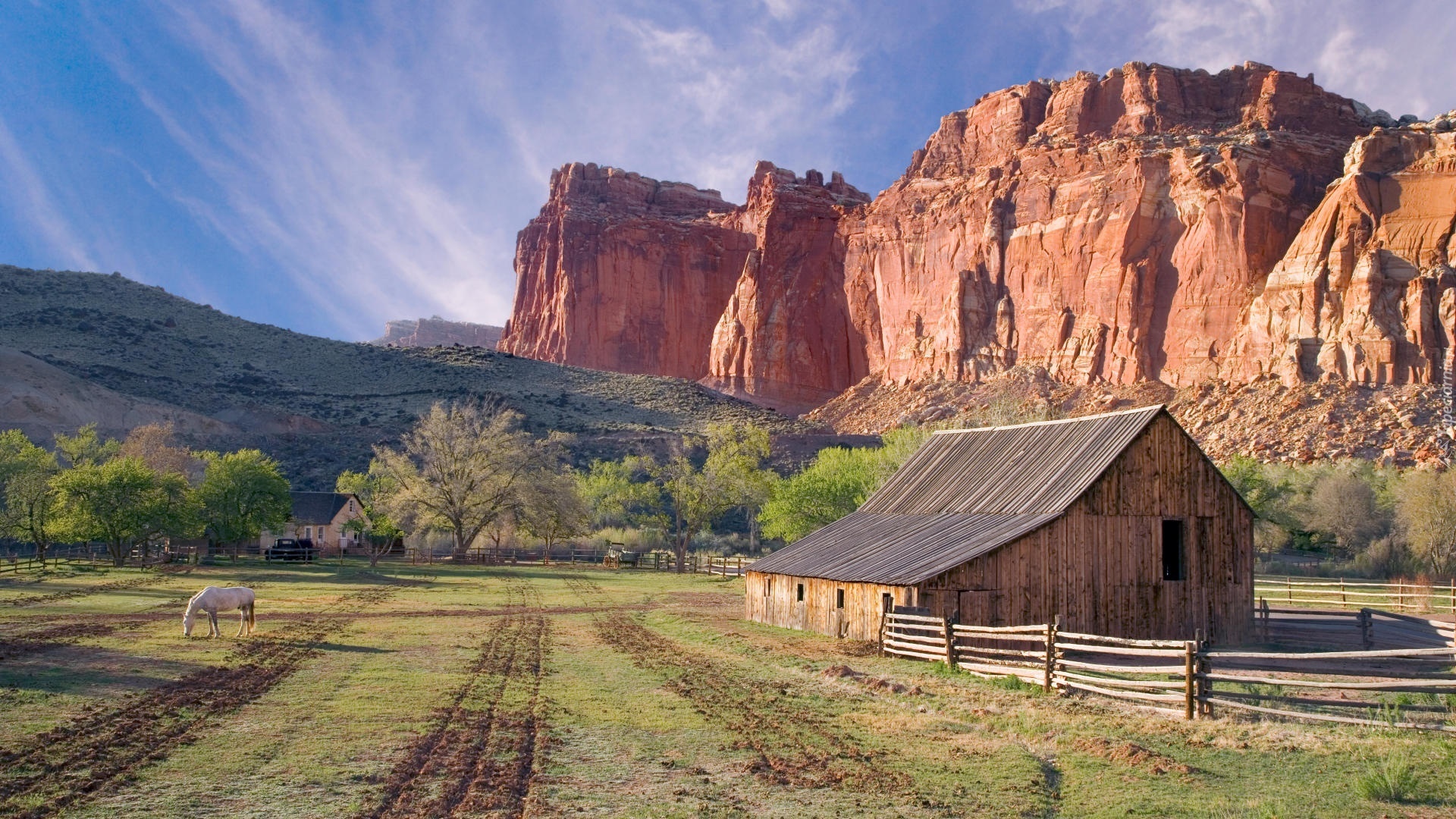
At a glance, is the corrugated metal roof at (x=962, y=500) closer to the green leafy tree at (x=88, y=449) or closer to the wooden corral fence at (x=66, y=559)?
the wooden corral fence at (x=66, y=559)

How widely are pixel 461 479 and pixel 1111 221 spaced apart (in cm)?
6023

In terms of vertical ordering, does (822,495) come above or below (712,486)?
below

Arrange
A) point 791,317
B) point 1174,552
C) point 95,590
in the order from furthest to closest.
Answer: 1. point 791,317
2. point 95,590
3. point 1174,552

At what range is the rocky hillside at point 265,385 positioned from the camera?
72.0m

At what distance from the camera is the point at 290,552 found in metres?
48.8

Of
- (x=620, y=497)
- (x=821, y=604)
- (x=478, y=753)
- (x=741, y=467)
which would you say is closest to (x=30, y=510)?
(x=620, y=497)

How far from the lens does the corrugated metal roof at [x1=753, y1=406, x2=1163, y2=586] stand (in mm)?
20828

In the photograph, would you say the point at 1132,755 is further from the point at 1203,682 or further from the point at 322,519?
the point at 322,519

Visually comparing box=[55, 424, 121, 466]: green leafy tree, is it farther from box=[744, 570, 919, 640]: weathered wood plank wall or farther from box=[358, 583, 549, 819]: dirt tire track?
box=[358, 583, 549, 819]: dirt tire track

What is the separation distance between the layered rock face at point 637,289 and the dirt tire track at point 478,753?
121 metres

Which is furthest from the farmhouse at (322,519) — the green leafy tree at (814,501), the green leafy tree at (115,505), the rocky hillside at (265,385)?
the green leafy tree at (814,501)

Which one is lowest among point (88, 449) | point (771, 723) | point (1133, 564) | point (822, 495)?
point (771, 723)

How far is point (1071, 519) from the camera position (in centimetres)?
2064

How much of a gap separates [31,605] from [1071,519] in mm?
23508
